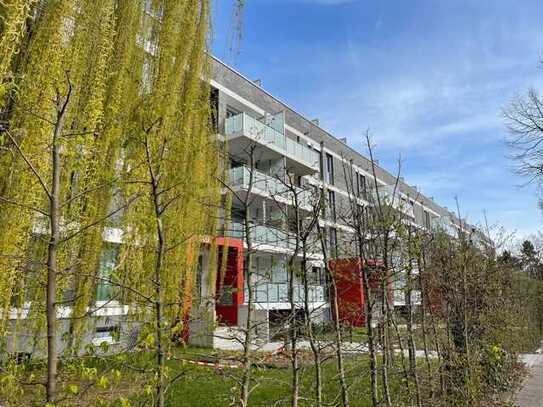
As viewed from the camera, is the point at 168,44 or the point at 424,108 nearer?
the point at 168,44

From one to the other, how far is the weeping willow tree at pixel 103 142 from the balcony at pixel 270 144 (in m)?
6.95

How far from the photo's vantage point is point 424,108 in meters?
9.47

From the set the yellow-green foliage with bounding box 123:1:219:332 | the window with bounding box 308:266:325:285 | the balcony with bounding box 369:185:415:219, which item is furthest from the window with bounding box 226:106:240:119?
the window with bounding box 308:266:325:285

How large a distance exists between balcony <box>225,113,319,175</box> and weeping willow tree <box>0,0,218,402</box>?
22.8ft

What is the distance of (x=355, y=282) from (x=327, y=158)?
20834 millimetres

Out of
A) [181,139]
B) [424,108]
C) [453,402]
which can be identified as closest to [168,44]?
[181,139]

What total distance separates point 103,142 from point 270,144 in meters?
11.8

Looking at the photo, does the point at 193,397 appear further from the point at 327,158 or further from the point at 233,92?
the point at 327,158

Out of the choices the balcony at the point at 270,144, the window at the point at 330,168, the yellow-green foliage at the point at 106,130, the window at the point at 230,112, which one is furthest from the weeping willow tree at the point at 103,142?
the window at the point at 330,168

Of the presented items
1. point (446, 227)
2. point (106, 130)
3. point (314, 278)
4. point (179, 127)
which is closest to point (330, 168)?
point (446, 227)

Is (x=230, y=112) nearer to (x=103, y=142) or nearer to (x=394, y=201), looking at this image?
(x=103, y=142)

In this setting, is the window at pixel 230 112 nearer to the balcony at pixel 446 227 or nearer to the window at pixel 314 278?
the balcony at pixel 446 227

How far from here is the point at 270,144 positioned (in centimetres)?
1706

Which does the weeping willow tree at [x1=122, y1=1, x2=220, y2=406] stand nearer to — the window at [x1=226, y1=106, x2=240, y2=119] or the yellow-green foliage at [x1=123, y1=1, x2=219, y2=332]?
the yellow-green foliage at [x1=123, y1=1, x2=219, y2=332]
